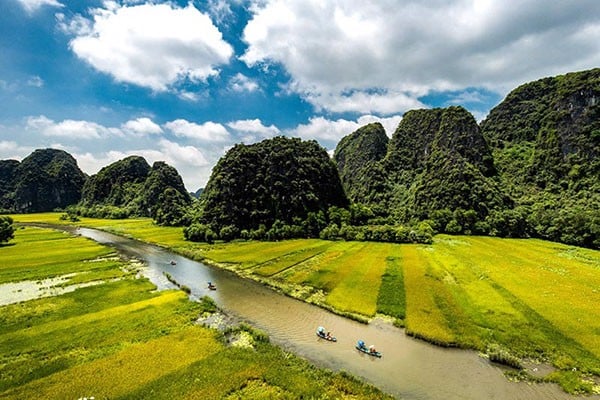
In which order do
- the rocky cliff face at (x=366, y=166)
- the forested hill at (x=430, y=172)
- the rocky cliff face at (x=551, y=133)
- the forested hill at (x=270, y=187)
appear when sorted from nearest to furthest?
the forested hill at (x=270, y=187) < the forested hill at (x=430, y=172) < the rocky cliff face at (x=551, y=133) < the rocky cliff face at (x=366, y=166)

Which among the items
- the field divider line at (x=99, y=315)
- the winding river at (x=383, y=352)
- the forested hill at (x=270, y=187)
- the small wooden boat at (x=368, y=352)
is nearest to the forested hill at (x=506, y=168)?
the forested hill at (x=270, y=187)

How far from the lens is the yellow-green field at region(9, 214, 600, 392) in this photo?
87.2ft

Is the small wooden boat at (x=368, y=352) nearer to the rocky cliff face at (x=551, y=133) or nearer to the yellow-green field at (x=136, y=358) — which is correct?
the yellow-green field at (x=136, y=358)

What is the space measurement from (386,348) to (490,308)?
591 inches

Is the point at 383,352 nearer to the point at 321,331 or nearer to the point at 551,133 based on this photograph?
the point at 321,331

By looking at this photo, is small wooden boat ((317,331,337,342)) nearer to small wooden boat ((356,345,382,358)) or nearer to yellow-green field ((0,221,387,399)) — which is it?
small wooden boat ((356,345,382,358))

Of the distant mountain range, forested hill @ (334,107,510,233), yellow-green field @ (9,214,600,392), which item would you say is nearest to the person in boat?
yellow-green field @ (9,214,600,392)

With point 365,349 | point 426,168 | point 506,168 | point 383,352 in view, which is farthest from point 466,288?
point 506,168

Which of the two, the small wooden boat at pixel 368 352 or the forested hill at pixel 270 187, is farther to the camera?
the forested hill at pixel 270 187

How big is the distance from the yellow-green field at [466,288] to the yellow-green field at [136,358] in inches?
483

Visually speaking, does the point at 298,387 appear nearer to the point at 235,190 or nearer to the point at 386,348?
the point at 386,348

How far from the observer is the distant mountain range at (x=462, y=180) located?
96.2 metres

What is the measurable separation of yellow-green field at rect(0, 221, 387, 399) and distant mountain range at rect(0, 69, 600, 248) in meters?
60.1

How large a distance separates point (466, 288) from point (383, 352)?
2083 cm
